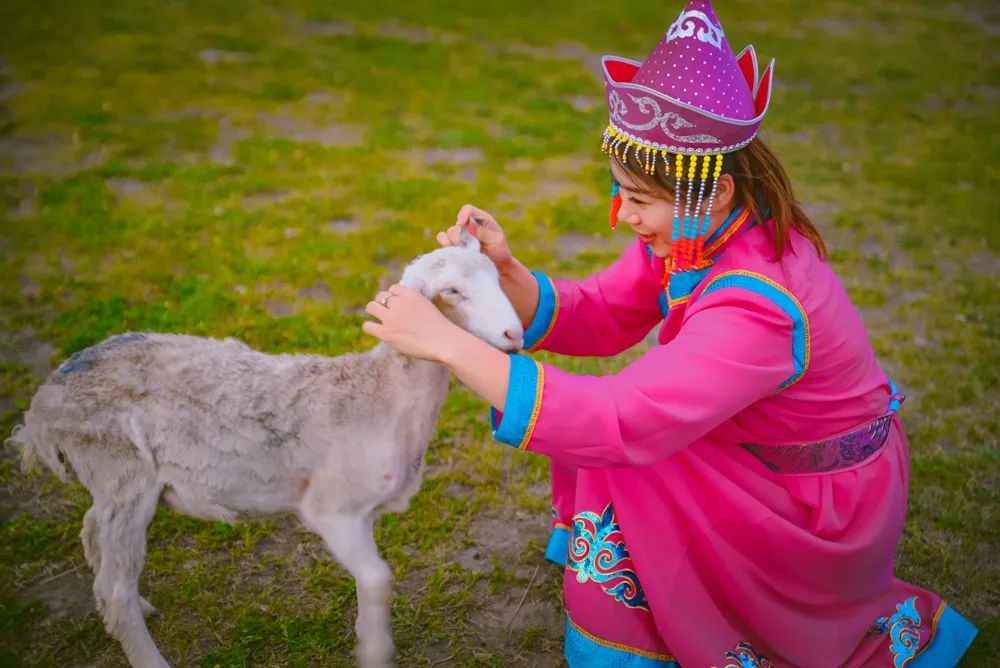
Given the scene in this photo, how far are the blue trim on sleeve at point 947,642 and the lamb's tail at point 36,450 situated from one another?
3360 mm

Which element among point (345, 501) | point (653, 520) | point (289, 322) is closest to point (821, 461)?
point (653, 520)

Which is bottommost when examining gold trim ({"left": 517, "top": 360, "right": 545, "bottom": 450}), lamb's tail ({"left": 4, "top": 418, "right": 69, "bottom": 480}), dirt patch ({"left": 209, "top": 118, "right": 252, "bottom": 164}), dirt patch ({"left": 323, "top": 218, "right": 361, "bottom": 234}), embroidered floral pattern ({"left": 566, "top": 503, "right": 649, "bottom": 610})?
dirt patch ({"left": 323, "top": 218, "right": 361, "bottom": 234})

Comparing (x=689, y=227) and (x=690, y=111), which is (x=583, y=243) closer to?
(x=689, y=227)

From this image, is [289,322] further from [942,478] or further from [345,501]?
[942,478]

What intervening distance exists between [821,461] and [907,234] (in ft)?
16.7

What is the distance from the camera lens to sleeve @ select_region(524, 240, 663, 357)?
3.84 m

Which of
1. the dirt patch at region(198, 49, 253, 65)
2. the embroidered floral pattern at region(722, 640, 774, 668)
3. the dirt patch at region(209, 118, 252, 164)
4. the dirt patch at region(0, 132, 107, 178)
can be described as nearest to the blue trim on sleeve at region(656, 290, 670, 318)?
the embroidered floral pattern at region(722, 640, 774, 668)

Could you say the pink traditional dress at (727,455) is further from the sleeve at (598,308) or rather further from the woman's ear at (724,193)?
the sleeve at (598,308)

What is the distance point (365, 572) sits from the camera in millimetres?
3150

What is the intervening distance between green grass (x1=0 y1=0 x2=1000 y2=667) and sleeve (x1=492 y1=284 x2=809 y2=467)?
1333 mm

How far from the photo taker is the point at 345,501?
10.4ft

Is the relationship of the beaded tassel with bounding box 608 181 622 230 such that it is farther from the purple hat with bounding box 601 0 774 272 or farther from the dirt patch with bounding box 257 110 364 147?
the dirt patch with bounding box 257 110 364 147

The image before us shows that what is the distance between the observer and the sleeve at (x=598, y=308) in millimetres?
3844

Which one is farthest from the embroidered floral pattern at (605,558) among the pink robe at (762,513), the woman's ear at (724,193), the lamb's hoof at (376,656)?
the woman's ear at (724,193)
